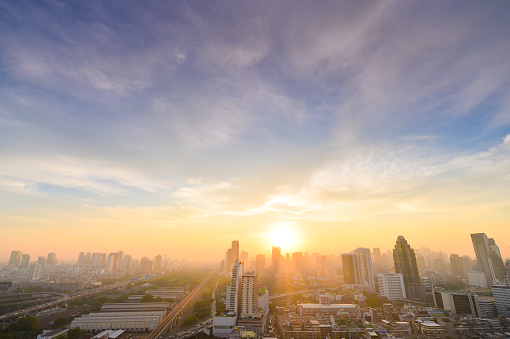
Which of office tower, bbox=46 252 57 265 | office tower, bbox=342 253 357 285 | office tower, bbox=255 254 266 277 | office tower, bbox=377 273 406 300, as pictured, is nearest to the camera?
office tower, bbox=377 273 406 300

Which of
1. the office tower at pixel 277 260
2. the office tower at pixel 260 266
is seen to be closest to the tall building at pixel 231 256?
the office tower at pixel 260 266

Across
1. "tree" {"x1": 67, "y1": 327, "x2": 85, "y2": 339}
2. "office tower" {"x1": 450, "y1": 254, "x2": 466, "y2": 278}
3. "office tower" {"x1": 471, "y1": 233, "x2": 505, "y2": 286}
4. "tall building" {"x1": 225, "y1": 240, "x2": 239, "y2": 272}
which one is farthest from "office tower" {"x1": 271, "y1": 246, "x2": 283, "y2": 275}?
"tree" {"x1": 67, "y1": 327, "x2": 85, "y2": 339}

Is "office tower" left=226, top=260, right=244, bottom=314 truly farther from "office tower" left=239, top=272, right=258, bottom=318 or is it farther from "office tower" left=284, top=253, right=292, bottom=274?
"office tower" left=284, top=253, right=292, bottom=274

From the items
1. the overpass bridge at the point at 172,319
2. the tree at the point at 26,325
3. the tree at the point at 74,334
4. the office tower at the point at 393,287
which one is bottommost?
the overpass bridge at the point at 172,319

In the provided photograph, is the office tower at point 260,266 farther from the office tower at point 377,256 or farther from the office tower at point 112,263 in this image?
the office tower at point 112,263

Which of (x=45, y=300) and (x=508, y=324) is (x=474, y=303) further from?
(x=45, y=300)

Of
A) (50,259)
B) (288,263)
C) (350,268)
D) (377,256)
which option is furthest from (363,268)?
(50,259)

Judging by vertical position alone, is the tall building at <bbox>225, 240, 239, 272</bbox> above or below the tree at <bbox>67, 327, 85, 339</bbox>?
above

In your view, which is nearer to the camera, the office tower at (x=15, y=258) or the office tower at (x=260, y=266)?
the office tower at (x=260, y=266)
